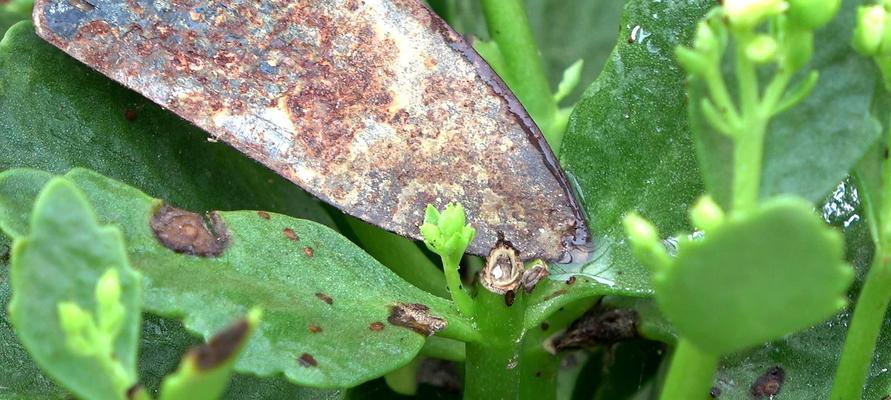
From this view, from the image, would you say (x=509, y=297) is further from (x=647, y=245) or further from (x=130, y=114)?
(x=130, y=114)

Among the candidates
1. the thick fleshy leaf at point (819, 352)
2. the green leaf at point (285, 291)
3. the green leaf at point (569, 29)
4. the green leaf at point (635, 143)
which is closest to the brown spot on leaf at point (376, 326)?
the green leaf at point (285, 291)

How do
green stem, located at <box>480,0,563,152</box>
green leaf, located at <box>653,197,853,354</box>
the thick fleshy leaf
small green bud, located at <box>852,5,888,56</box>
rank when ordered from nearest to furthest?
1. green leaf, located at <box>653,197,853,354</box>
2. small green bud, located at <box>852,5,888,56</box>
3. the thick fleshy leaf
4. green stem, located at <box>480,0,563,152</box>

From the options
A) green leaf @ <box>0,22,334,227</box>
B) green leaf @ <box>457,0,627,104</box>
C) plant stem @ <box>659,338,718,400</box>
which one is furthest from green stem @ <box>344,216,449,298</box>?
green leaf @ <box>457,0,627,104</box>

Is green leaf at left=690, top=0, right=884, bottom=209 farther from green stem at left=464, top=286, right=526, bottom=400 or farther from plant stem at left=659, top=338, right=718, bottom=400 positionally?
green stem at left=464, top=286, right=526, bottom=400

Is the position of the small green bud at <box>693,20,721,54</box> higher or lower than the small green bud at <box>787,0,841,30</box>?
lower

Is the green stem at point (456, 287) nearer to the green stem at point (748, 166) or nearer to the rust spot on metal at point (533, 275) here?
the rust spot on metal at point (533, 275)
